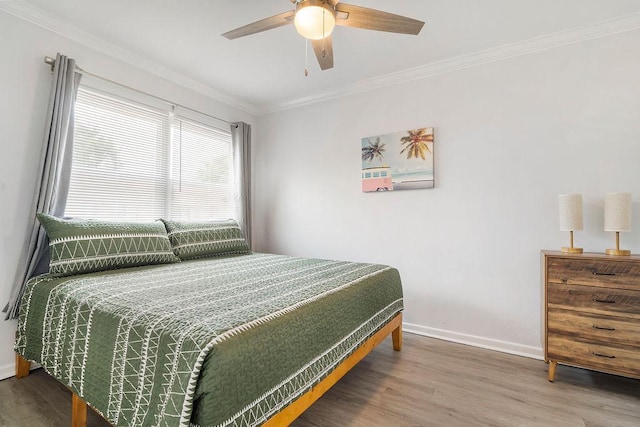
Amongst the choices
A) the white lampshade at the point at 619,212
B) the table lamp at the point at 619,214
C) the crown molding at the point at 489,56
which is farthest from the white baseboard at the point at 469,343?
the crown molding at the point at 489,56

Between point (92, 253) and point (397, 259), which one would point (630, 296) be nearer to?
point (397, 259)

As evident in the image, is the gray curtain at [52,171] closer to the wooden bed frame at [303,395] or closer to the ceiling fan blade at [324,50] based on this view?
the wooden bed frame at [303,395]

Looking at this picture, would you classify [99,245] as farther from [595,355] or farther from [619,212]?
[619,212]

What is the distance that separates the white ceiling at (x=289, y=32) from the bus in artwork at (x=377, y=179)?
0.95 metres

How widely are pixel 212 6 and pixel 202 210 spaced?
6.59ft

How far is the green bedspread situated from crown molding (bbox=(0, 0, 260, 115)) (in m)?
1.83

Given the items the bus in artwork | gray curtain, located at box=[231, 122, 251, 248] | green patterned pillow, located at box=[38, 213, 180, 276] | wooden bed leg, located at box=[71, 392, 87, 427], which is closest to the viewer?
wooden bed leg, located at box=[71, 392, 87, 427]

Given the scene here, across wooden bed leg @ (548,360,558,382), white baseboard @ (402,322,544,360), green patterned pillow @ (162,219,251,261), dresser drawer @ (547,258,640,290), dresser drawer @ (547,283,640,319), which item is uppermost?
green patterned pillow @ (162,219,251,261)

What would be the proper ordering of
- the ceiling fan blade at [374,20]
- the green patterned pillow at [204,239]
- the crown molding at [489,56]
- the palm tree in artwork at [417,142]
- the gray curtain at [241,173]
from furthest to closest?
the gray curtain at [241,173] → the palm tree in artwork at [417,142] → the green patterned pillow at [204,239] → the crown molding at [489,56] → the ceiling fan blade at [374,20]

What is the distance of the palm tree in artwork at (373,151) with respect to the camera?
10.3 ft

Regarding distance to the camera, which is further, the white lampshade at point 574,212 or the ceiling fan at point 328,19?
the white lampshade at point 574,212

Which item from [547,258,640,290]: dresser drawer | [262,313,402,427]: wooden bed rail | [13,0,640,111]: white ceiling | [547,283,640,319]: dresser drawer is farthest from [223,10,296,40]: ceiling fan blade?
[547,283,640,319]: dresser drawer

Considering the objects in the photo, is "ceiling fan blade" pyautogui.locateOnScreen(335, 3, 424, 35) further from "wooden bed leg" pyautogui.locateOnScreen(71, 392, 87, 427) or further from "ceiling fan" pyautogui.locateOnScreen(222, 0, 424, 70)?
"wooden bed leg" pyautogui.locateOnScreen(71, 392, 87, 427)

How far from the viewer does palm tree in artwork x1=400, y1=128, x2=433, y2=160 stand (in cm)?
290
